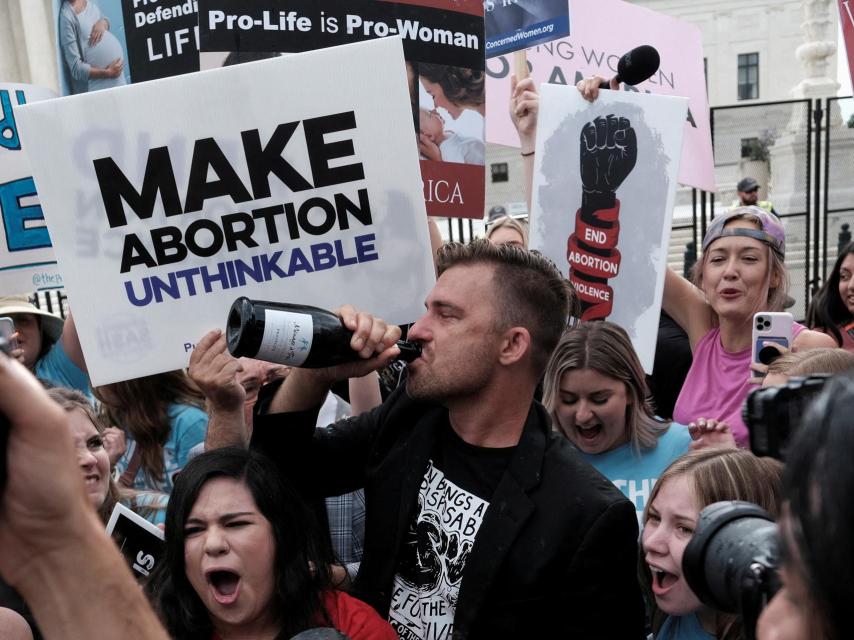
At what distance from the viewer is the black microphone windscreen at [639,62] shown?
3.70m

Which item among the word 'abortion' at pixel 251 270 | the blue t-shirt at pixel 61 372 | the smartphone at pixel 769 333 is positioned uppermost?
the word 'abortion' at pixel 251 270

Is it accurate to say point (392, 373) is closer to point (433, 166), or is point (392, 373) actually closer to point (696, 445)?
point (433, 166)

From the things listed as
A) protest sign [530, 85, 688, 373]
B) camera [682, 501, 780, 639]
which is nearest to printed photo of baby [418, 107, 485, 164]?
protest sign [530, 85, 688, 373]

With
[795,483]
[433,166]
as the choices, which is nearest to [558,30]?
[433,166]

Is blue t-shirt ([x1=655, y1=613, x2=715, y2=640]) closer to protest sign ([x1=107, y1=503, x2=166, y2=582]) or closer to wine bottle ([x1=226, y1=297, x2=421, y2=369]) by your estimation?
wine bottle ([x1=226, y1=297, x2=421, y2=369])

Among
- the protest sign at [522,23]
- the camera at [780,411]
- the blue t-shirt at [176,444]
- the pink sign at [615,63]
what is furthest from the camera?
the pink sign at [615,63]

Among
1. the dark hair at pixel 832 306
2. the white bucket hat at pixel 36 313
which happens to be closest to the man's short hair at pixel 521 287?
the dark hair at pixel 832 306

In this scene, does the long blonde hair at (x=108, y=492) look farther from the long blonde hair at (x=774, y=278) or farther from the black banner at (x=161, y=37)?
the long blonde hair at (x=774, y=278)

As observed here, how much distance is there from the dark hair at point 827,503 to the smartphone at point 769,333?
2480 millimetres

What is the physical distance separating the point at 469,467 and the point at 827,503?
61.1 inches

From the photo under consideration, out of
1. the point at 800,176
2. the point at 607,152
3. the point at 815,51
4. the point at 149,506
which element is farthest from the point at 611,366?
the point at 815,51

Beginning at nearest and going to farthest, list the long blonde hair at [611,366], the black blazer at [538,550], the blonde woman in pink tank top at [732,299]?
the black blazer at [538,550]
the long blonde hair at [611,366]
the blonde woman in pink tank top at [732,299]

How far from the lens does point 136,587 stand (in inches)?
43.8

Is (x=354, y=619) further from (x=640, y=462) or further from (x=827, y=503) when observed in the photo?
(x=827, y=503)
